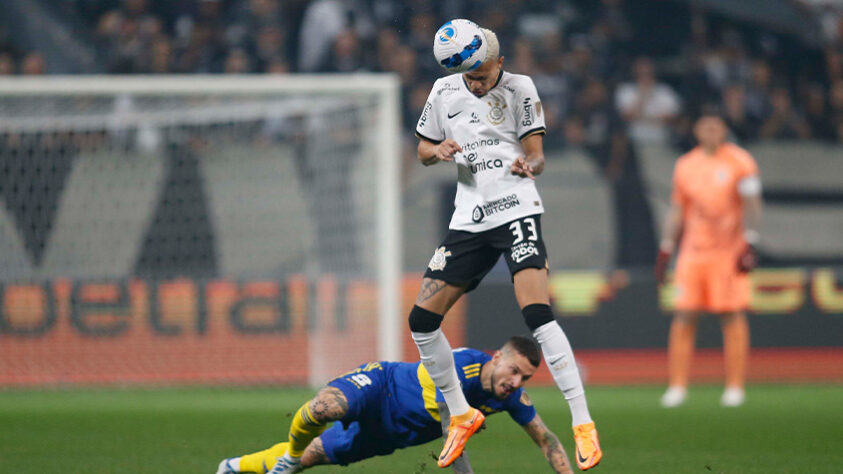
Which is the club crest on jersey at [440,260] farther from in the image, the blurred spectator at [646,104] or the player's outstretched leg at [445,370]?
the blurred spectator at [646,104]

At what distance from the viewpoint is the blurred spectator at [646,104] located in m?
14.6

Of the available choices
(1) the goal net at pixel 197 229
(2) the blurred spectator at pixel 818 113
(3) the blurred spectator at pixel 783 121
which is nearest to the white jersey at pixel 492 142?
(1) the goal net at pixel 197 229

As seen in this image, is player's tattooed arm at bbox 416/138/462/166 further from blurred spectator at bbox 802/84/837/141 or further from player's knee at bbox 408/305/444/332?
blurred spectator at bbox 802/84/837/141

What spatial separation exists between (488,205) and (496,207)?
0.04 meters

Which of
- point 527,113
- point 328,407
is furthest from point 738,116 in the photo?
point 328,407

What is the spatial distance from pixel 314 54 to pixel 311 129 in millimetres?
2816

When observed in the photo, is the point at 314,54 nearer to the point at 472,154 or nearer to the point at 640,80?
the point at 640,80

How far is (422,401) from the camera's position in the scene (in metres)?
5.56

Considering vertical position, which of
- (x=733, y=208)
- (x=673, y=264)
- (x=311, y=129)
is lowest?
(x=673, y=264)

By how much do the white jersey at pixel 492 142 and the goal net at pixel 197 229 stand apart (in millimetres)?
5228

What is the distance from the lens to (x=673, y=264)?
42.4 ft

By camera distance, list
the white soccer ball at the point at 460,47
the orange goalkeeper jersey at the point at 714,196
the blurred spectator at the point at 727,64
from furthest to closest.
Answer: the blurred spectator at the point at 727,64
the orange goalkeeper jersey at the point at 714,196
the white soccer ball at the point at 460,47

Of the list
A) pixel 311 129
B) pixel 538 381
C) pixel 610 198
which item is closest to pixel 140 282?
pixel 311 129

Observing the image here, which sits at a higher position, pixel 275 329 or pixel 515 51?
pixel 515 51
